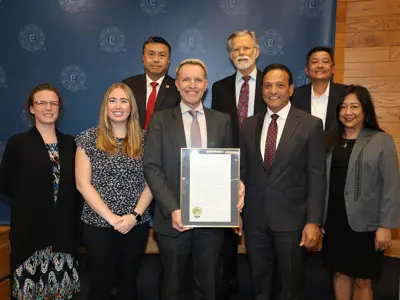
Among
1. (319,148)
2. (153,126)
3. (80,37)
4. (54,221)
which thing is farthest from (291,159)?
(80,37)

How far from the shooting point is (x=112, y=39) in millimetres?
4203

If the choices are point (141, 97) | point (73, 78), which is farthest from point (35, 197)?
point (73, 78)

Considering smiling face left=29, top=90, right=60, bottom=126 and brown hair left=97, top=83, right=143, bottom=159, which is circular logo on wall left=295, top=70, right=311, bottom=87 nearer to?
brown hair left=97, top=83, right=143, bottom=159

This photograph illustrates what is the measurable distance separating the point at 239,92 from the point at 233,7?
57.7 inches

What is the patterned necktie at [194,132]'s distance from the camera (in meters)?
2.35

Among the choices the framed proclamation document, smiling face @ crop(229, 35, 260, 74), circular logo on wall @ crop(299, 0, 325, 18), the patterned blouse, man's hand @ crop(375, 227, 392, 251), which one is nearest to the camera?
the framed proclamation document

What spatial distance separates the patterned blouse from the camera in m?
2.30

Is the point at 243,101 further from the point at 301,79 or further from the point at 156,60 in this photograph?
the point at 301,79

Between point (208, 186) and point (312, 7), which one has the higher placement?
point (312, 7)

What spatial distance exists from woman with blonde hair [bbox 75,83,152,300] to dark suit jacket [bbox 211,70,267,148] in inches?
38.7

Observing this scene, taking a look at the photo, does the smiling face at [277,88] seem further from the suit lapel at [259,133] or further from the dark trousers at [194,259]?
the dark trousers at [194,259]

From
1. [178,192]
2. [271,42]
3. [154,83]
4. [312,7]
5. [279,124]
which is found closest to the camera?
[178,192]

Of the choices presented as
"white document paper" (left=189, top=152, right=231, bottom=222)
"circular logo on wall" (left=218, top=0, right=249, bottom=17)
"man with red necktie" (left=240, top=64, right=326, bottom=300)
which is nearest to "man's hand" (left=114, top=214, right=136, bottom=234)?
"white document paper" (left=189, top=152, right=231, bottom=222)

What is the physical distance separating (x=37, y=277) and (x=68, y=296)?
0.79 feet
